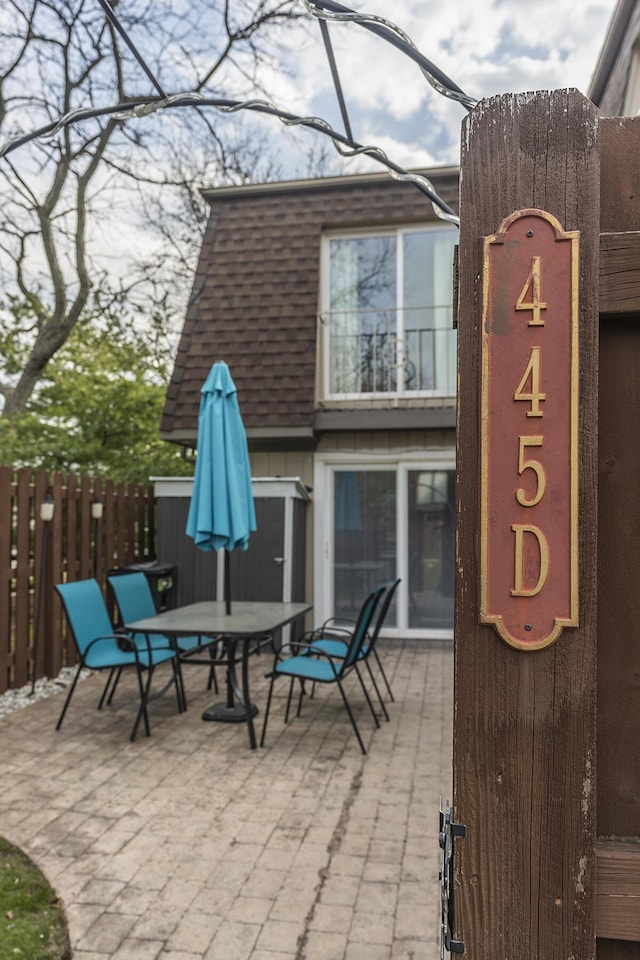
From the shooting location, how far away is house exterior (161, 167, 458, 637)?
827cm

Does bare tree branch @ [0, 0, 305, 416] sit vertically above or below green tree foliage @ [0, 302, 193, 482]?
above

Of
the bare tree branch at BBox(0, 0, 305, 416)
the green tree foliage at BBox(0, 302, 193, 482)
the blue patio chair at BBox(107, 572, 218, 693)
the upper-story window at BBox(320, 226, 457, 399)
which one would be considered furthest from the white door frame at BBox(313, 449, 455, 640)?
the bare tree branch at BBox(0, 0, 305, 416)

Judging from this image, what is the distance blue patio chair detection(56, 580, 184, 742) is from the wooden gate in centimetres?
388

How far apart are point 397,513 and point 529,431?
7.33 m

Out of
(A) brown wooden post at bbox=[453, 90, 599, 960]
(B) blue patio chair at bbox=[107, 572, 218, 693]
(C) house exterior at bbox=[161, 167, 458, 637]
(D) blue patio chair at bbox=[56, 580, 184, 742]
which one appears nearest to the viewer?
(A) brown wooden post at bbox=[453, 90, 599, 960]

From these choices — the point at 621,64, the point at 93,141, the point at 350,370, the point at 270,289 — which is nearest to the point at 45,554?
the point at 350,370

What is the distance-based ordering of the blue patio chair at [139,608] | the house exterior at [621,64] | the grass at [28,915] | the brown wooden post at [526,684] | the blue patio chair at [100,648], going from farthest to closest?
the blue patio chair at [139,608] → the house exterior at [621,64] → the blue patio chair at [100,648] → the grass at [28,915] → the brown wooden post at [526,684]

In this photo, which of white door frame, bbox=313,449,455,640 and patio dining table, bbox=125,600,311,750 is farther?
white door frame, bbox=313,449,455,640

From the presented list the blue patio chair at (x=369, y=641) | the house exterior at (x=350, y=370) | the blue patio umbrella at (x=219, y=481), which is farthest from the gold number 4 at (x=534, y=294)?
the house exterior at (x=350, y=370)

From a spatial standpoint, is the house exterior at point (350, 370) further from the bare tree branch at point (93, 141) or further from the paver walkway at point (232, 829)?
the paver walkway at point (232, 829)

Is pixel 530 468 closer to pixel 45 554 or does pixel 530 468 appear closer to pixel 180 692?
pixel 180 692

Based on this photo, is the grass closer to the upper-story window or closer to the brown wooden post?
the brown wooden post

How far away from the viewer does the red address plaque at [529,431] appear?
1080mm

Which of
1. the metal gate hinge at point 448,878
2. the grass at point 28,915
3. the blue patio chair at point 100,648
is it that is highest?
the metal gate hinge at point 448,878
